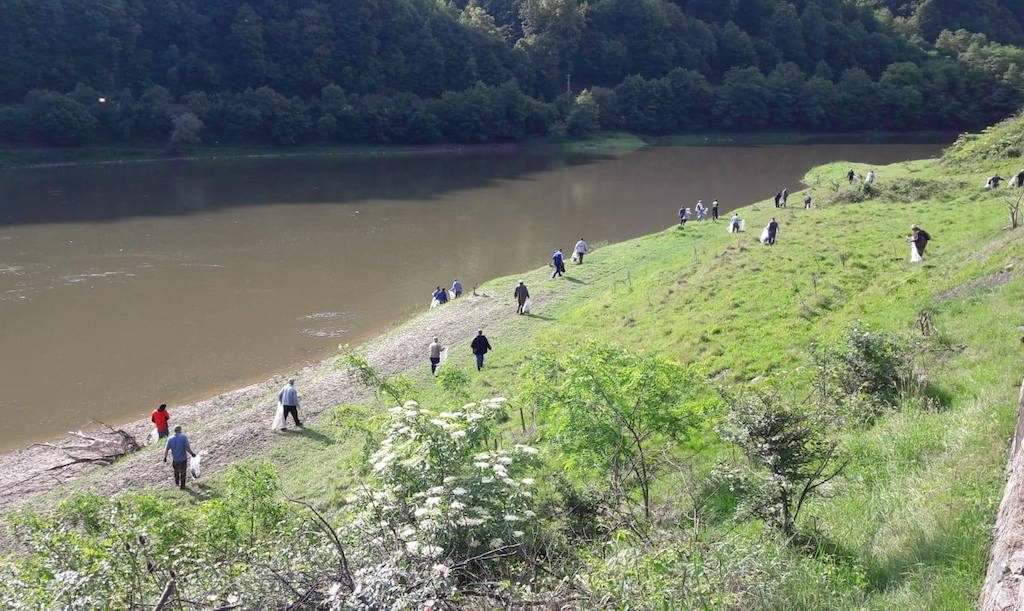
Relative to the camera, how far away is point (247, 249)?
40.9 metres

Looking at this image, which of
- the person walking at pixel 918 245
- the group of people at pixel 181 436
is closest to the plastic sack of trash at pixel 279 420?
the group of people at pixel 181 436

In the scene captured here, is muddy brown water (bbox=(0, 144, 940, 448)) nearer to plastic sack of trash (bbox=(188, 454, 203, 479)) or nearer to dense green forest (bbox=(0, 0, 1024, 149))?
plastic sack of trash (bbox=(188, 454, 203, 479))

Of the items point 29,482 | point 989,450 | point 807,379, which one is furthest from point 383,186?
point 989,450

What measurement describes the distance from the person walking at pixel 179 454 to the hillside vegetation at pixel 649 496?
462mm

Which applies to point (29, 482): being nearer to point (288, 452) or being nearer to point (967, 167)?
point (288, 452)

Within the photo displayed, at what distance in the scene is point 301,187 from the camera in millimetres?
60875

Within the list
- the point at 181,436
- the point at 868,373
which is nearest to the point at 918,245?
the point at 868,373

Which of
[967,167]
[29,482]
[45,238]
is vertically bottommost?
[29,482]

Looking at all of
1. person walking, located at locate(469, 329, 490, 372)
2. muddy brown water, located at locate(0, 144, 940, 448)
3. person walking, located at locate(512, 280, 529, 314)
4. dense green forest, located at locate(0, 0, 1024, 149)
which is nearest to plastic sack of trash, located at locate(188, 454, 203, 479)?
muddy brown water, located at locate(0, 144, 940, 448)

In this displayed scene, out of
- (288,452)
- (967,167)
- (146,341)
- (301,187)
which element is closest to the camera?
(288,452)

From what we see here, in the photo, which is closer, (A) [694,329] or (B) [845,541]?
(B) [845,541]

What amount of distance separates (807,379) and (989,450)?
15.7 feet

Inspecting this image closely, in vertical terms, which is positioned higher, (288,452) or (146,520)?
(146,520)

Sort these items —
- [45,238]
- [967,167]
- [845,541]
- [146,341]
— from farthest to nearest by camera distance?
[45,238] < [967,167] < [146,341] < [845,541]
